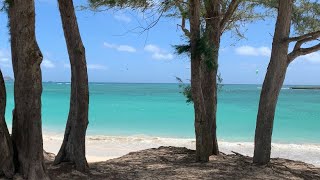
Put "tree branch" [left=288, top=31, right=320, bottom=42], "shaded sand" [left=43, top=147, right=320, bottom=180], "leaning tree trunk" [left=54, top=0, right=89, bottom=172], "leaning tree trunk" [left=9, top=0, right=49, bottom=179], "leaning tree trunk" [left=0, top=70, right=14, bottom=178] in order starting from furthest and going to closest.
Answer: "tree branch" [left=288, top=31, right=320, bottom=42]
"shaded sand" [left=43, top=147, right=320, bottom=180]
"leaning tree trunk" [left=54, top=0, right=89, bottom=172]
"leaning tree trunk" [left=0, top=70, right=14, bottom=178]
"leaning tree trunk" [left=9, top=0, right=49, bottom=179]

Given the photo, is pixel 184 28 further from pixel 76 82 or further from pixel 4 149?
pixel 4 149

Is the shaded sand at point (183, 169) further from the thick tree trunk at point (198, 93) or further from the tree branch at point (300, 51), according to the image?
the tree branch at point (300, 51)

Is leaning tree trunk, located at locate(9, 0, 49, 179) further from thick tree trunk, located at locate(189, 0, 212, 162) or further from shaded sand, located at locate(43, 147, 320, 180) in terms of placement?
thick tree trunk, located at locate(189, 0, 212, 162)

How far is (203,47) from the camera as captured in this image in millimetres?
8750

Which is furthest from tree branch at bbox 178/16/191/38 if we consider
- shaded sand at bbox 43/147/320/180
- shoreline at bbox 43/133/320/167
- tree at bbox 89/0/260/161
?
shoreline at bbox 43/133/320/167

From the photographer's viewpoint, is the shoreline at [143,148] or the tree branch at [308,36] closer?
the tree branch at [308,36]

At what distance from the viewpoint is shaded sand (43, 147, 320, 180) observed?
7896mm

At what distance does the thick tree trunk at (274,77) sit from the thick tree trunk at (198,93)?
98 cm

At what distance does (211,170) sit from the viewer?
870 centimetres

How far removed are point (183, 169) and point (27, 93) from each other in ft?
11.5

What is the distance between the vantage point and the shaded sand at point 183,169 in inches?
311

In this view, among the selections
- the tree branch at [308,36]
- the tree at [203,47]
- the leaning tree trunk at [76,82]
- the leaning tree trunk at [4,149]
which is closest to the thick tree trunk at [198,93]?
the tree at [203,47]

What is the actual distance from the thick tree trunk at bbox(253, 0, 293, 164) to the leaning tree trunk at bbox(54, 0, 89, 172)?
340 centimetres

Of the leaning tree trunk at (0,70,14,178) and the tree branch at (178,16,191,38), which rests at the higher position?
the tree branch at (178,16,191,38)
